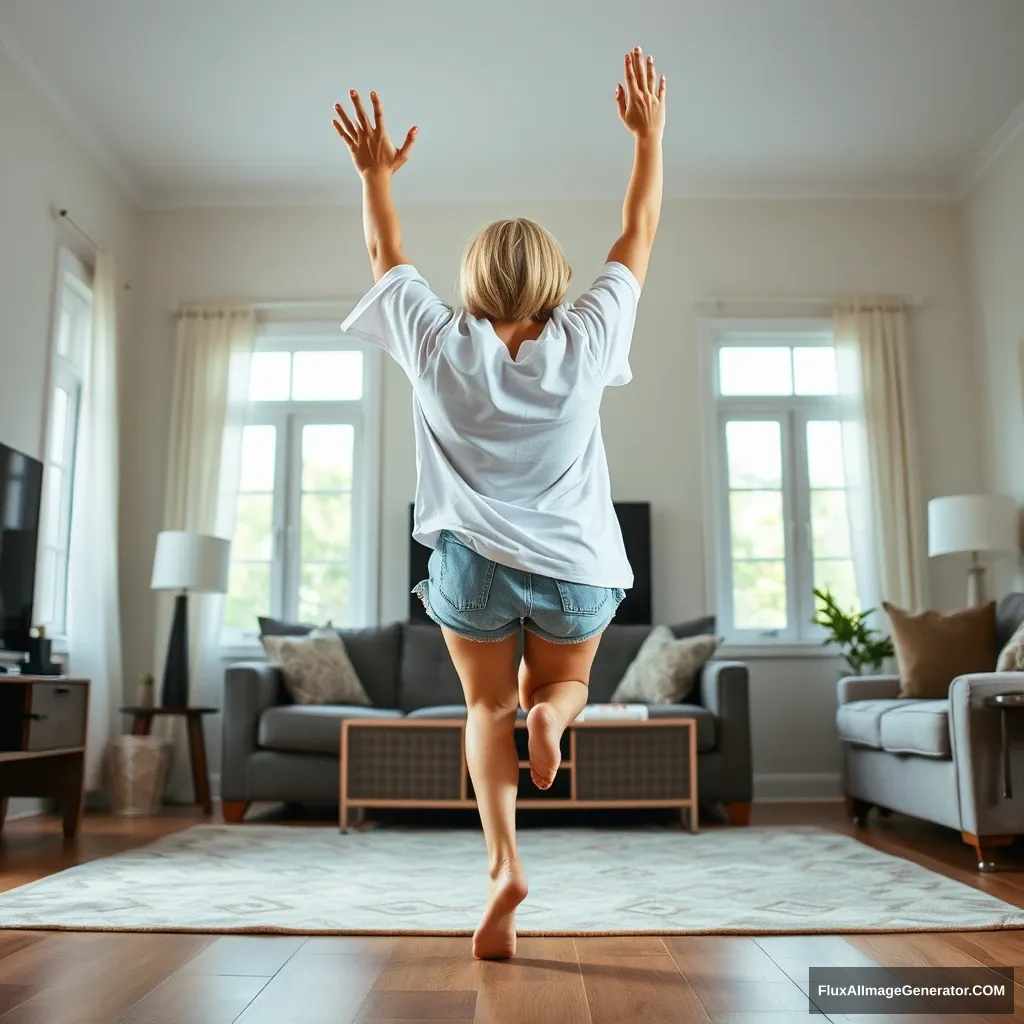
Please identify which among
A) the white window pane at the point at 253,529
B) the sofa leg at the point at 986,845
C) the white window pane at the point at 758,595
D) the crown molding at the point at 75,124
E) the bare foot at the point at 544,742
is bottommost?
the sofa leg at the point at 986,845

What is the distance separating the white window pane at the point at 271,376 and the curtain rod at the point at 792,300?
7.54 ft

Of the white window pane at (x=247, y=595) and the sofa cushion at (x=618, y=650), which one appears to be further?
the white window pane at (x=247, y=595)

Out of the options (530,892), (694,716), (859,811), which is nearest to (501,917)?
(530,892)

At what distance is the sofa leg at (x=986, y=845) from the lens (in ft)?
10.5

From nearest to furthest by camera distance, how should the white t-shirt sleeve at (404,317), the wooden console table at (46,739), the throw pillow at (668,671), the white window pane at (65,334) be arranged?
the white t-shirt sleeve at (404,317)
the wooden console table at (46,739)
the throw pillow at (668,671)
the white window pane at (65,334)

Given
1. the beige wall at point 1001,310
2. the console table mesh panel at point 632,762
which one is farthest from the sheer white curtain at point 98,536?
the beige wall at point 1001,310

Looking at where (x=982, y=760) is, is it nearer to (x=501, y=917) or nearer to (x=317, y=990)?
(x=501, y=917)

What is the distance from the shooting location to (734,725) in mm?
4523

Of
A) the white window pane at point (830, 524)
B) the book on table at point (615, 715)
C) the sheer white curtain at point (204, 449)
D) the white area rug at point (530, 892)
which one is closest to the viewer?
the white area rug at point (530, 892)

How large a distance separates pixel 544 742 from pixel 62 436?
435 centimetres

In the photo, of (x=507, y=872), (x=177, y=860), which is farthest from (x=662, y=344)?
(x=507, y=872)

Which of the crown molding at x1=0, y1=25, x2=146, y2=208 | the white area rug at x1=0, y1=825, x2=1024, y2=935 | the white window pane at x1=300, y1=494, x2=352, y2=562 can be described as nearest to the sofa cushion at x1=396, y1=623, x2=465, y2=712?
the white window pane at x1=300, y1=494, x2=352, y2=562

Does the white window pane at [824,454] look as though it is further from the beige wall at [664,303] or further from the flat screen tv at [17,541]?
the flat screen tv at [17,541]

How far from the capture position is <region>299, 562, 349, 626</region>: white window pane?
19.2 ft
